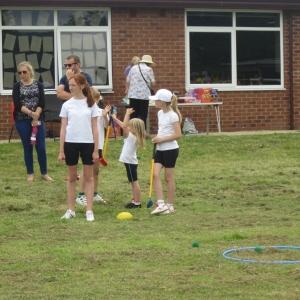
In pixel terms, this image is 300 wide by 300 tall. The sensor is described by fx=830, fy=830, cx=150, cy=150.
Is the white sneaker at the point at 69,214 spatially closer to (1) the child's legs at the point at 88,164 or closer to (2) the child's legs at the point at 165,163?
(1) the child's legs at the point at 88,164

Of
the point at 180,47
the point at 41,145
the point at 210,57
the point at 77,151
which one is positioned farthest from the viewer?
the point at 210,57

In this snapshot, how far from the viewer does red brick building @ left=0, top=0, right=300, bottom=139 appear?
62.1 ft

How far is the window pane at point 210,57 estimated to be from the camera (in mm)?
20062

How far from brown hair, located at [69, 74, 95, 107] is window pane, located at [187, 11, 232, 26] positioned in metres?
10.6

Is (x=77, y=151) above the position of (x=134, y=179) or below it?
above

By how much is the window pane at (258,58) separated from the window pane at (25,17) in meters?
4.79

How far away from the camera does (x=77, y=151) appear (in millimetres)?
9727

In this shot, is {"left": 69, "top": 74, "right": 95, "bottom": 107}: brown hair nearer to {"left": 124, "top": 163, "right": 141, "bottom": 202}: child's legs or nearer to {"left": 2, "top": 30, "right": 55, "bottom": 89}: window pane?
{"left": 124, "top": 163, "right": 141, "bottom": 202}: child's legs

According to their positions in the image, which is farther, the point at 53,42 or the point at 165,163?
the point at 53,42

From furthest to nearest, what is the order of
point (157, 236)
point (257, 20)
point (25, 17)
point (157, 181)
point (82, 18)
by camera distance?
point (257, 20) < point (82, 18) < point (25, 17) < point (157, 181) < point (157, 236)

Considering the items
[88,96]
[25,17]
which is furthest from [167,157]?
[25,17]

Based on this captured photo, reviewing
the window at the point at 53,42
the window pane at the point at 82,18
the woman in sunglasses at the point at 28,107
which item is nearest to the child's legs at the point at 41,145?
the woman in sunglasses at the point at 28,107

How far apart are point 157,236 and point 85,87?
81.8 inches

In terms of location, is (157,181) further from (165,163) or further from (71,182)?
(71,182)
